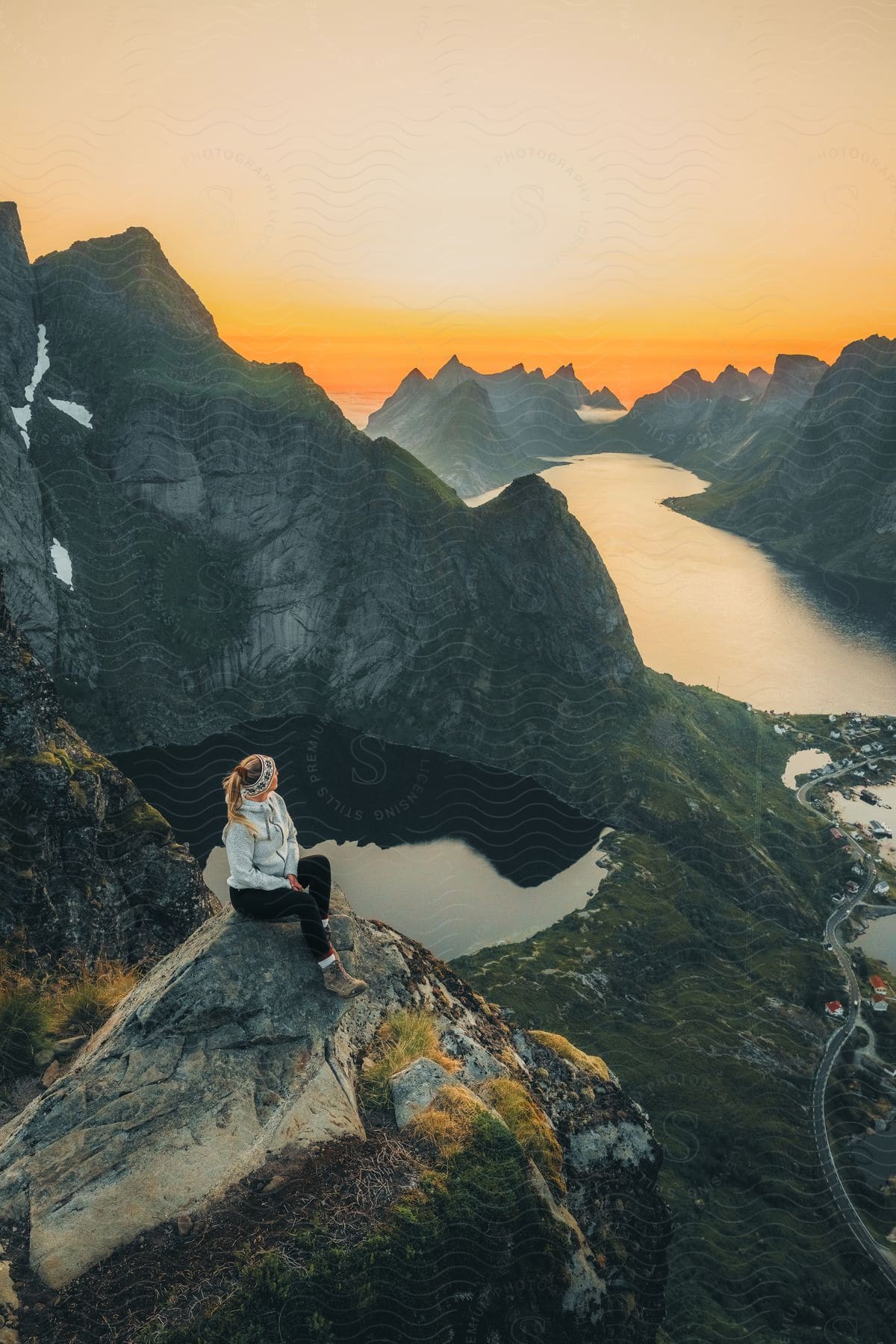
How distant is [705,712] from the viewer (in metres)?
152

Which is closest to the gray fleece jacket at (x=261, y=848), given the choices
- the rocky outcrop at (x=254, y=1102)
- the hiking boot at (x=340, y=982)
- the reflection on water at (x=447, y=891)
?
the rocky outcrop at (x=254, y=1102)

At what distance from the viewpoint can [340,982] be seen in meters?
10.8

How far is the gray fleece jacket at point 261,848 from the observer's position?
1081 centimetres

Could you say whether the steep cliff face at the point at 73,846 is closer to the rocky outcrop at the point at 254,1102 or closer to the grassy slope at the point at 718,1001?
the rocky outcrop at the point at 254,1102

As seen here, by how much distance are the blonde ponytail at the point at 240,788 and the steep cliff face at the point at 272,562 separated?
117 metres

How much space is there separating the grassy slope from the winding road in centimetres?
123

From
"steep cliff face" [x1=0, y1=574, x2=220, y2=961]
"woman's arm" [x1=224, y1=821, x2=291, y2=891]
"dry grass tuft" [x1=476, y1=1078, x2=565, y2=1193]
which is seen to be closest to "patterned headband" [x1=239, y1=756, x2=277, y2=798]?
"woman's arm" [x1=224, y1=821, x2=291, y2=891]

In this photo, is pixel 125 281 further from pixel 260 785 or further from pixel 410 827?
pixel 260 785

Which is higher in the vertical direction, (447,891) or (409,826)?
(409,826)

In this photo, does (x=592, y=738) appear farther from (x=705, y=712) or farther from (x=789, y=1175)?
(x=789, y=1175)

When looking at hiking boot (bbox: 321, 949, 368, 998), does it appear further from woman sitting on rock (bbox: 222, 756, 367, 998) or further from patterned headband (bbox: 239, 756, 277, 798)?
patterned headband (bbox: 239, 756, 277, 798)

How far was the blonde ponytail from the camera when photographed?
35.2 ft

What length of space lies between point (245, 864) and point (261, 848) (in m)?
0.34

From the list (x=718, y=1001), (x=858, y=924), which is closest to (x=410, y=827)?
(x=718, y=1001)
